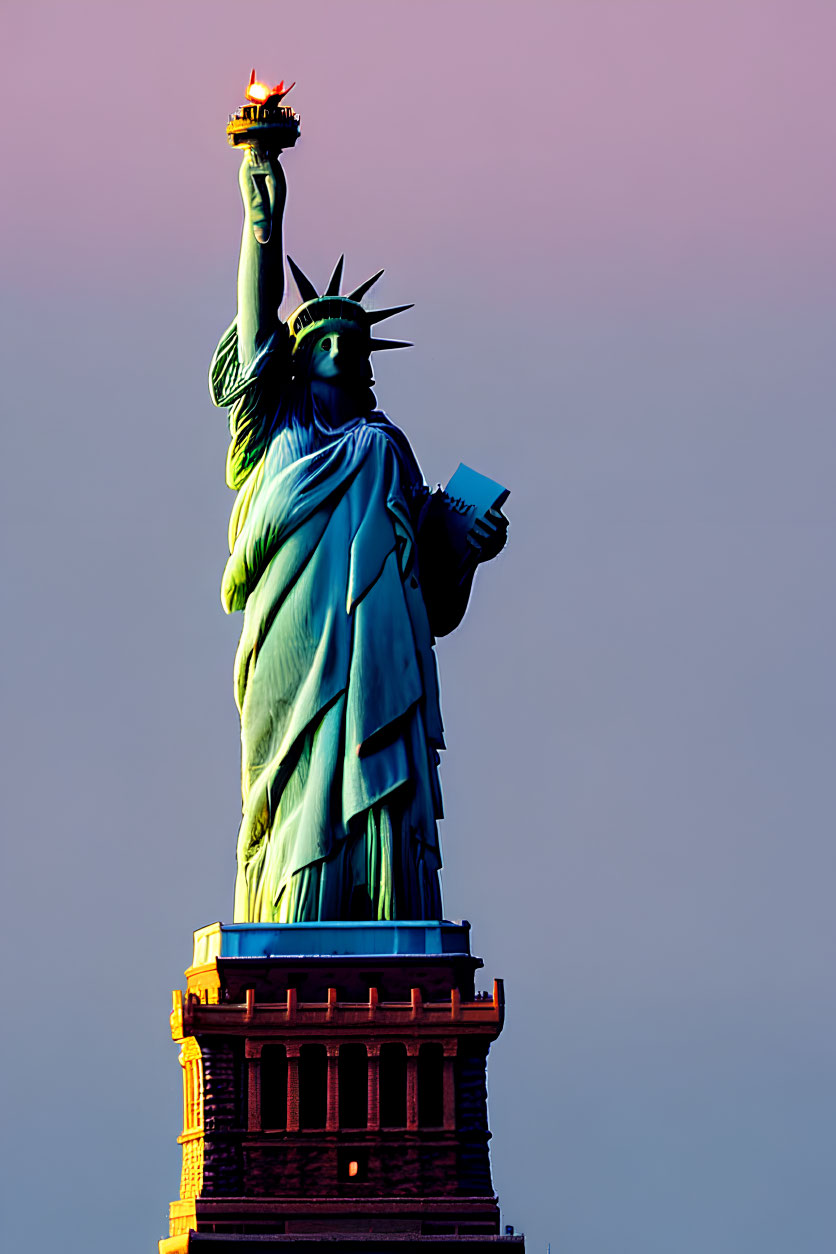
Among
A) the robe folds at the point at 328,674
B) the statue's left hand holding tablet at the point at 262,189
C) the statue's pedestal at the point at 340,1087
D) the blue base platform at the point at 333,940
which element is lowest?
the statue's pedestal at the point at 340,1087

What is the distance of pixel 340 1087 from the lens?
5322 centimetres

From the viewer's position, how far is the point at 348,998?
53562mm

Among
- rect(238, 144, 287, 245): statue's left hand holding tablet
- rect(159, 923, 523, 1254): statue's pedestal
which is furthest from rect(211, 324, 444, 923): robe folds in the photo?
rect(238, 144, 287, 245): statue's left hand holding tablet

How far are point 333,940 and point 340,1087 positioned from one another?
192 cm

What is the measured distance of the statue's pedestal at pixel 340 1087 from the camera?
Result: 52.8 m

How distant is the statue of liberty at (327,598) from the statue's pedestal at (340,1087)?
0.93 metres

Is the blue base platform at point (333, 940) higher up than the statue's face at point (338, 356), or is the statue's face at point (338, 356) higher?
the statue's face at point (338, 356)

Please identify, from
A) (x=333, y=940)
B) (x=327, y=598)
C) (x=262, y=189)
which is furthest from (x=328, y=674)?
(x=262, y=189)

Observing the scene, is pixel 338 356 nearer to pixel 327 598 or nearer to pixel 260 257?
pixel 260 257

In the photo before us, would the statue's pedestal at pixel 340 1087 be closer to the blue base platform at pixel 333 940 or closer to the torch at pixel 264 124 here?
the blue base platform at pixel 333 940

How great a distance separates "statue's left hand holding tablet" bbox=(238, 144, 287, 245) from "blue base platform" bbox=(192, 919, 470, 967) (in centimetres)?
946

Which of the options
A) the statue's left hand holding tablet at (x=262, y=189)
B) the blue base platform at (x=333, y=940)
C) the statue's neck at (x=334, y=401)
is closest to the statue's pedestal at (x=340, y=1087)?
the blue base platform at (x=333, y=940)

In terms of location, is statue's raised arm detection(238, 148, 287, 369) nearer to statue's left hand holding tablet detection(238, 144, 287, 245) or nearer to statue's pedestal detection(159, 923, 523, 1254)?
statue's left hand holding tablet detection(238, 144, 287, 245)

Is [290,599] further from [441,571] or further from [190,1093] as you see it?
[190,1093]
